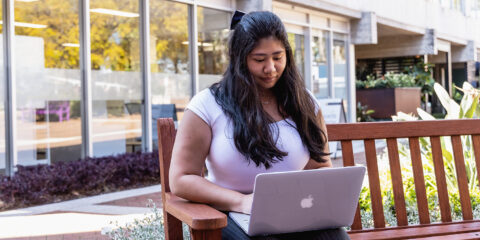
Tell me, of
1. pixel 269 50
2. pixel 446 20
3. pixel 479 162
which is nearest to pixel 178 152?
pixel 269 50

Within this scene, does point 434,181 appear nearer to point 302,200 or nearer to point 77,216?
point 302,200

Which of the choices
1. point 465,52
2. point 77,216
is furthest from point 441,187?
point 465,52

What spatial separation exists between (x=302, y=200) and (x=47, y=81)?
283 inches

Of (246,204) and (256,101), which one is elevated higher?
(256,101)

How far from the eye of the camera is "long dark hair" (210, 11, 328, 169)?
8.44 feet

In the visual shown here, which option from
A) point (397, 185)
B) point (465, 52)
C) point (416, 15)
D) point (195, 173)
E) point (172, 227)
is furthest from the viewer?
point (465, 52)

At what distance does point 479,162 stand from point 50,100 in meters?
6.43

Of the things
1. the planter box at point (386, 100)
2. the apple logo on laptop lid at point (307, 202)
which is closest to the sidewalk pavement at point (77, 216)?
the apple logo on laptop lid at point (307, 202)

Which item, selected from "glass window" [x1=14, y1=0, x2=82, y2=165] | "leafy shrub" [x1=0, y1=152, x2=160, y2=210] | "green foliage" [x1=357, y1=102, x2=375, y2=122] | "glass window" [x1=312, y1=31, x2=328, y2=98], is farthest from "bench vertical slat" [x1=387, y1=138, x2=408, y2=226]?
"green foliage" [x1=357, y1=102, x2=375, y2=122]

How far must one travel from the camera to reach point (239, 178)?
2.60 meters

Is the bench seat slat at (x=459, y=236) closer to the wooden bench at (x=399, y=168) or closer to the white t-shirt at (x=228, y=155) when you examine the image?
the wooden bench at (x=399, y=168)

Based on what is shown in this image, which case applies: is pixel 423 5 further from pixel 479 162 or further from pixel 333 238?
pixel 333 238

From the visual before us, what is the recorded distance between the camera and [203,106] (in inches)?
103

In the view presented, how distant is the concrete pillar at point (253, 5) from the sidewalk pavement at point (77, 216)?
16.2ft
